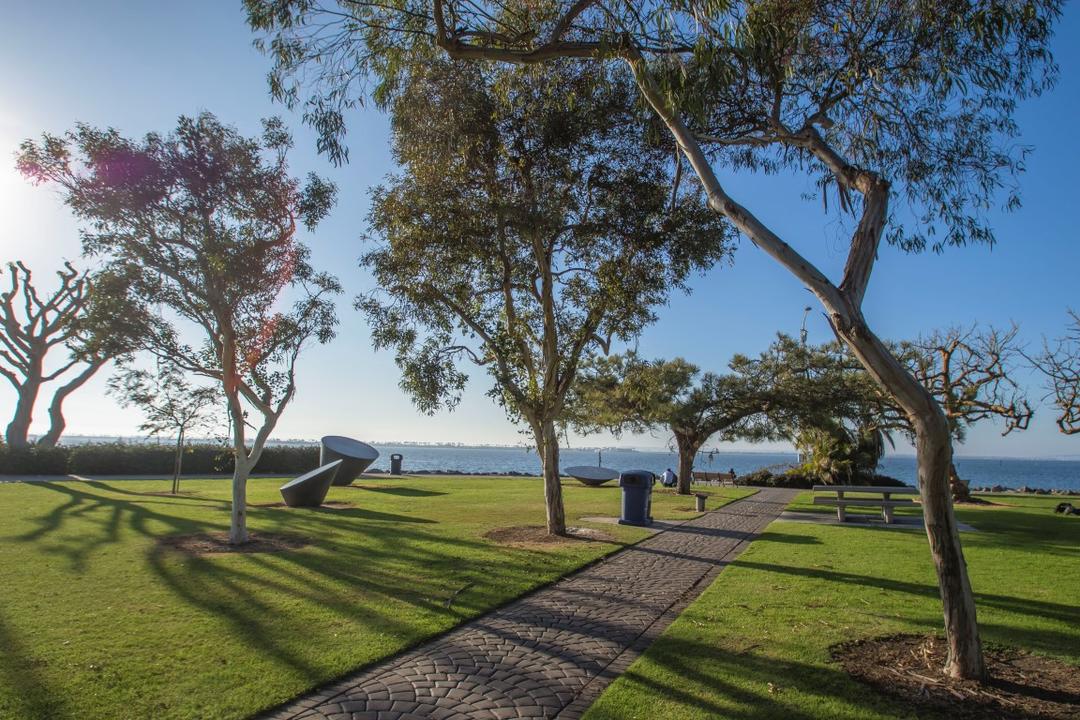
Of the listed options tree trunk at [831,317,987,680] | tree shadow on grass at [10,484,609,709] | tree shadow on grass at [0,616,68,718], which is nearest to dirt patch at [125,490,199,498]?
tree shadow on grass at [10,484,609,709]

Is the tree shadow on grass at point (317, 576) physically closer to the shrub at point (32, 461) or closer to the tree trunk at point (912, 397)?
the tree trunk at point (912, 397)

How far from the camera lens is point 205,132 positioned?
11219 millimetres

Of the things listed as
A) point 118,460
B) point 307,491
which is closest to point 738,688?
point 307,491

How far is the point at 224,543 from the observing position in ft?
36.4

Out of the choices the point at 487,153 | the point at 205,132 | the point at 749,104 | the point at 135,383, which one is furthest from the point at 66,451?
the point at 749,104

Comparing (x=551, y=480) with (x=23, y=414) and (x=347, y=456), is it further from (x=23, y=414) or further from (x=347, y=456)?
(x=23, y=414)

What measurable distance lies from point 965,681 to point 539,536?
27.8 feet

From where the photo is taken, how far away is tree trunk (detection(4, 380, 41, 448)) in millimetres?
31828

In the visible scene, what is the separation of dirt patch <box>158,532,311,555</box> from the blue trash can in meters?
7.44

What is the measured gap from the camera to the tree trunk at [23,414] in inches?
1253

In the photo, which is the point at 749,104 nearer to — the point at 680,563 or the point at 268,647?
the point at 680,563

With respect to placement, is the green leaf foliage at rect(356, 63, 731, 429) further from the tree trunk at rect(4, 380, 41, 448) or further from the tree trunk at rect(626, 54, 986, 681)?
the tree trunk at rect(4, 380, 41, 448)

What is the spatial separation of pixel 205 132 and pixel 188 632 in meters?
8.71

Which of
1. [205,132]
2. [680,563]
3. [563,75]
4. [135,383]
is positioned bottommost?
[680,563]
